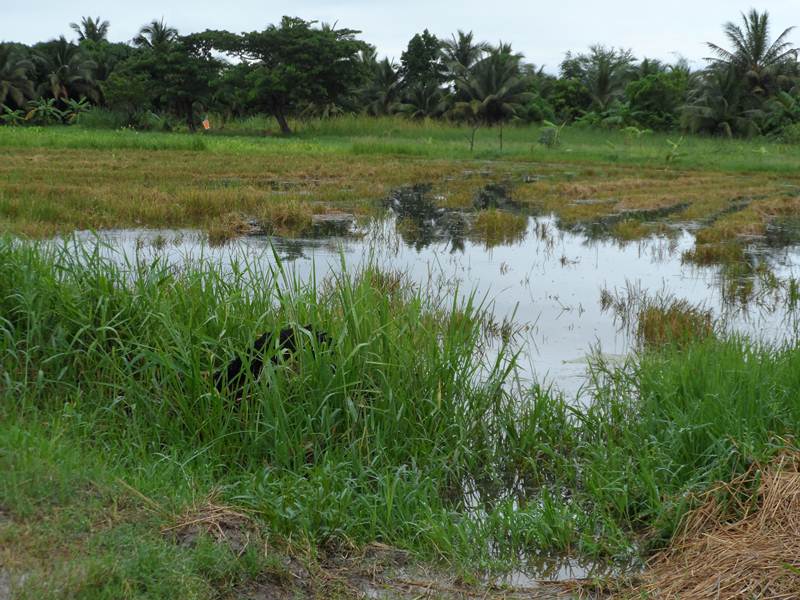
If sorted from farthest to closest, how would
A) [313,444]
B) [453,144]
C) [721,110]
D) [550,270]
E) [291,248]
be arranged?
1. [721,110]
2. [453,144]
3. [291,248]
4. [550,270]
5. [313,444]

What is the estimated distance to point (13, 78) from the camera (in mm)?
42406

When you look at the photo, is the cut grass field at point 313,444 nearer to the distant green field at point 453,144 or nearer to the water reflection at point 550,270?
the water reflection at point 550,270

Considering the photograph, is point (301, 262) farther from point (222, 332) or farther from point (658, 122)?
point (658, 122)

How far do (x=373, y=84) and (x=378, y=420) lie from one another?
139 ft

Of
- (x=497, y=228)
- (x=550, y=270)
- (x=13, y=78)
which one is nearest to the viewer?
(x=550, y=270)

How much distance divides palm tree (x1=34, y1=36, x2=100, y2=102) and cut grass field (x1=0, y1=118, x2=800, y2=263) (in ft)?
72.3

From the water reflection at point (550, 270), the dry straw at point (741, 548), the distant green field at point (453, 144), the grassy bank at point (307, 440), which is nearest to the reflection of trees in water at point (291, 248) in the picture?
the water reflection at point (550, 270)

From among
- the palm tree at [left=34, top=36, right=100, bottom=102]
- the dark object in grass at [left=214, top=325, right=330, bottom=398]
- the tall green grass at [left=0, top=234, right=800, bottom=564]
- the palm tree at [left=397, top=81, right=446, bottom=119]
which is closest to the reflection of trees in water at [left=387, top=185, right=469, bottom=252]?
the tall green grass at [left=0, top=234, right=800, bottom=564]

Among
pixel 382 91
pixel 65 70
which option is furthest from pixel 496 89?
pixel 65 70

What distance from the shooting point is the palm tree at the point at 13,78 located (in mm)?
42000

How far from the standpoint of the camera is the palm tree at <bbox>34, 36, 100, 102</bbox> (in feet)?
146

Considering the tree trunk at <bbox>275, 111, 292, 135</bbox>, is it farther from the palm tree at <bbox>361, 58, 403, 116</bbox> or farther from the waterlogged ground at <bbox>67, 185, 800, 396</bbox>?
the waterlogged ground at <bbox>67, 185, 800, 396</bbox>

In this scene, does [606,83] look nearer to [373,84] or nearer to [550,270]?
[373,84]

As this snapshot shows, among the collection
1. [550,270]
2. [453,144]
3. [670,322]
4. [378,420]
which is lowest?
[550,270]
